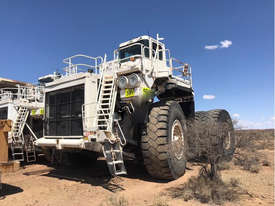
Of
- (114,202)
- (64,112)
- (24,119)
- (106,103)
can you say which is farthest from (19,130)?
(114,202)

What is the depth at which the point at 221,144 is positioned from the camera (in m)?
6.35

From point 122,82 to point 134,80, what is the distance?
0.41m

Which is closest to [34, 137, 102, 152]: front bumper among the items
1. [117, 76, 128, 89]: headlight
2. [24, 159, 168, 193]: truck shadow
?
[24, 159, 168, 193]: truck shadow

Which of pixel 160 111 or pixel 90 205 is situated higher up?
pixel 160 111

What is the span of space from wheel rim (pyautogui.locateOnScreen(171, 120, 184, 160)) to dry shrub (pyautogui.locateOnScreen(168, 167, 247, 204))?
1.23 m

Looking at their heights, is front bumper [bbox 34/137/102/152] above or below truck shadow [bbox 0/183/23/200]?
above

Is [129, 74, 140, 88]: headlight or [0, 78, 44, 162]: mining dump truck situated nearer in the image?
[129, 74, 140, 88]: headlight

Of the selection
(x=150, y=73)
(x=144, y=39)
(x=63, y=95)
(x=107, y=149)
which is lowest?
(x=107, y=149)

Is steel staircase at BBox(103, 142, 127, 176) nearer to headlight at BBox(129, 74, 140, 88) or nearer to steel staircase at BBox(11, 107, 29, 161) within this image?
headlight at BBox(129, 74, 140, 88)

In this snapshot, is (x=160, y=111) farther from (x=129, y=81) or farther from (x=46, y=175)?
(x=46, y=175)

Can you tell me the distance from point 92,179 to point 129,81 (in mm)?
3594

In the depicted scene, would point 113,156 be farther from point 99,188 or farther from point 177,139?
point 177,139

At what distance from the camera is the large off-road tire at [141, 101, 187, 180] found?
674 cm

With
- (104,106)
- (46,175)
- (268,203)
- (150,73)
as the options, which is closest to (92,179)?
(46,175)
